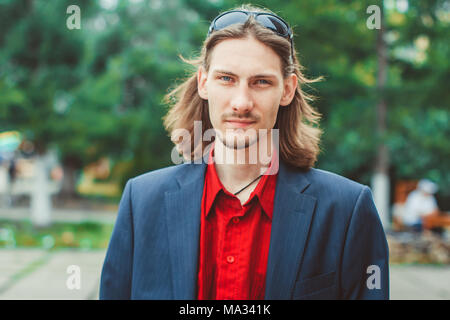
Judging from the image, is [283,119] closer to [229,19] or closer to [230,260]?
[229,19]

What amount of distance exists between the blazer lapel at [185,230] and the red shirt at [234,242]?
1.4 inches

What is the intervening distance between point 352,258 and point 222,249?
45 cm

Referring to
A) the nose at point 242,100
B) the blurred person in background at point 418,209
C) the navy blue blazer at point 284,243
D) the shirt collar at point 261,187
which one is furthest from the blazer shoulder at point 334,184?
the blurred person in background at point 418,209

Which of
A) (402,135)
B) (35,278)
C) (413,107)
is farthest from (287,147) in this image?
(402,135)

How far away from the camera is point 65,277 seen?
22.4ft

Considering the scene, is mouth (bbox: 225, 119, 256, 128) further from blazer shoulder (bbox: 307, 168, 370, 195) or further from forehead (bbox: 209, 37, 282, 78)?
blazer shoulder (bbox: 307, 168, 370, 195)

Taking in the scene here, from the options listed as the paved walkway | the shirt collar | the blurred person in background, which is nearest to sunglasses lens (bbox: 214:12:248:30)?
the shirt collar

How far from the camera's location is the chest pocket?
1.60 metres

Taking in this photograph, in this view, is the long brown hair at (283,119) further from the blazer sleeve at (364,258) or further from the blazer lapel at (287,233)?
the blazer sleeve at (364,258)

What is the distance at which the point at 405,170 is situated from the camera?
51.9ft

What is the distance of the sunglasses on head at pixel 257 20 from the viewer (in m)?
1.67

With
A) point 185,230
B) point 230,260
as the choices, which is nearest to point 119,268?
point 185,230

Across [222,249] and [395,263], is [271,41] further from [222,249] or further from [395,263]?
[395,263]
